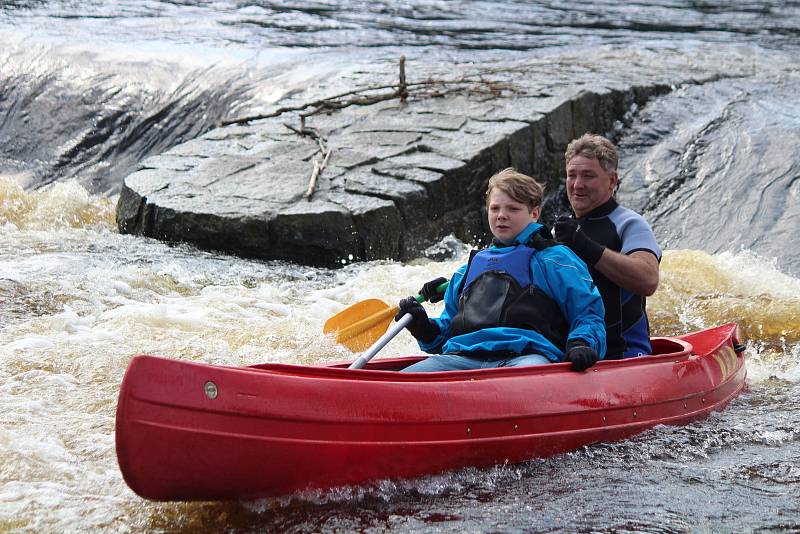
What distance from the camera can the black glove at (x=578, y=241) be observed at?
377 centimetres

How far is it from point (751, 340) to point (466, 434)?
109 inches

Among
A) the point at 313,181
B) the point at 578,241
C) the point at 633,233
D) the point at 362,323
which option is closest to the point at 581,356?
the point at 578,241

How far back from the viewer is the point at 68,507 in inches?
119

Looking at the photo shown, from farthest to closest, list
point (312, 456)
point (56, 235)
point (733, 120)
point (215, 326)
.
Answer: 1. point (733, 120)
2. point (56, 235)
3. point (215, 326)
4. point (312, 456)

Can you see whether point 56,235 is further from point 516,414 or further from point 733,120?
point 733,120

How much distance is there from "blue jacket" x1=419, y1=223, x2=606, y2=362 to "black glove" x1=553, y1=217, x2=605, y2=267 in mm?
63

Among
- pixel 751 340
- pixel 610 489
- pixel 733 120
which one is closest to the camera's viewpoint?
pixel 610 489

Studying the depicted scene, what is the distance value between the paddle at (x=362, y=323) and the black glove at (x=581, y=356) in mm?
992

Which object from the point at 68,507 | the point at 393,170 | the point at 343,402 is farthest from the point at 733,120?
the point at 68,507

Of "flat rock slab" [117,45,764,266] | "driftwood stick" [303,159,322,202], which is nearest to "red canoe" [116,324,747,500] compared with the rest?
"flat rock slab" [117,45,764,266]

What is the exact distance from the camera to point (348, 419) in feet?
Result: 10.1

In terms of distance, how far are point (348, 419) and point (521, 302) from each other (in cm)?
91

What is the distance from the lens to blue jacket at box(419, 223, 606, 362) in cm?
361

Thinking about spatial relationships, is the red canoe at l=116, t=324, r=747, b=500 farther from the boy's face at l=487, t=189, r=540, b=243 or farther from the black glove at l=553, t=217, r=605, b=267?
the boy's face at l=487, t=189, r=540, b=243
